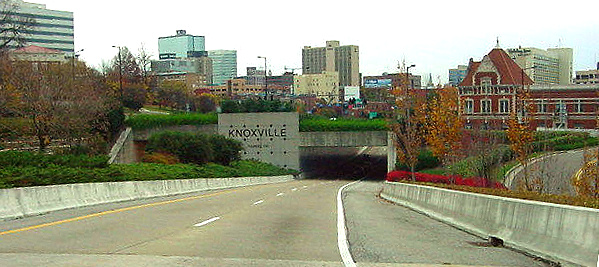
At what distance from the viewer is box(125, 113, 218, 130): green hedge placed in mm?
84750

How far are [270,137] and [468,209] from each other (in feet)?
233

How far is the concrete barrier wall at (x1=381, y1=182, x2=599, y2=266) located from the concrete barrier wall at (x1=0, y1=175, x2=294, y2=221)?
1089 cm

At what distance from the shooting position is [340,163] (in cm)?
11425

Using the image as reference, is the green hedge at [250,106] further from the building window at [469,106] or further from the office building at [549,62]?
the office building at [549,62]

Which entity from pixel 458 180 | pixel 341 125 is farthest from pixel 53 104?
pixel 341 125

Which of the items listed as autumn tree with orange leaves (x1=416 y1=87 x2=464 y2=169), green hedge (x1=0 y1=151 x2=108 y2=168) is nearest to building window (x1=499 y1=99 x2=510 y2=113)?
autumn tree with orange leaves (x1=416 y1=87 x2=464 y2=169)

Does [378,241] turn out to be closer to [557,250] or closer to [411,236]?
[411,236]

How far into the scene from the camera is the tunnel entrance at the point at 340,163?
10125cm

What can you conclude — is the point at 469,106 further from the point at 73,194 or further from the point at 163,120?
the point at 73,194

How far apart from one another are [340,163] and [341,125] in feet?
97.0

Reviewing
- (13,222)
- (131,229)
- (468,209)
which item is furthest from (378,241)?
(13,222)

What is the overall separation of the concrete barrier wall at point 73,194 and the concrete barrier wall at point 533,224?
35.7ft

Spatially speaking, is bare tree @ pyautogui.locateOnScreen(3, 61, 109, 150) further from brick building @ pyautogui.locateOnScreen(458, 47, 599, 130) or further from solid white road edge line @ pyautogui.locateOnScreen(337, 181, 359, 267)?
brick building @ pyautogui.locateOnScreen(458, 47, 599, 130)

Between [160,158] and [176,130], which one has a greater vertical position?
[176,130]
